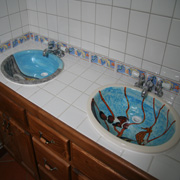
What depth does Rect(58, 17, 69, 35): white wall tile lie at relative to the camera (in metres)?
1.46

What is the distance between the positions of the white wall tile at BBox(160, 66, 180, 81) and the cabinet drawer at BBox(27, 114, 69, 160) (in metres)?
0.69

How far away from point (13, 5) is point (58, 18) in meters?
0.38

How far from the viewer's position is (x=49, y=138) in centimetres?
115

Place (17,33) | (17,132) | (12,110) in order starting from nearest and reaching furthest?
(12,110) < (17,132) < (17,33)

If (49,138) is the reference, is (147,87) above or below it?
above

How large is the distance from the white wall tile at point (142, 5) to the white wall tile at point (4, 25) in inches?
38.8

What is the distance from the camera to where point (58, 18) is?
1.49 m

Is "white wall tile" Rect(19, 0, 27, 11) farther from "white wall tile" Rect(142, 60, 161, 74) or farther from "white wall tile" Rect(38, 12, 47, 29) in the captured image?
"white wall tile" Rect(142, 60, 161, 74)

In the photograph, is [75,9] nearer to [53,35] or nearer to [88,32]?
[88,32]

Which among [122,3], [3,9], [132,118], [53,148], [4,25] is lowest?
[53,148]

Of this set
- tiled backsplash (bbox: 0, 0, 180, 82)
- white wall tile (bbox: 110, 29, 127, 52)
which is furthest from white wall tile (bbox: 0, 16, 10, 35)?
white wall tile (bbox: 110, 29, 127, 52)

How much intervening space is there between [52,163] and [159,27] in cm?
105

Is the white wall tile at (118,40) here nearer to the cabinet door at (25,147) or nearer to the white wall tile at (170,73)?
the white wall tile at (170,73)

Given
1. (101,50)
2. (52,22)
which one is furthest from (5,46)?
(101,50)
